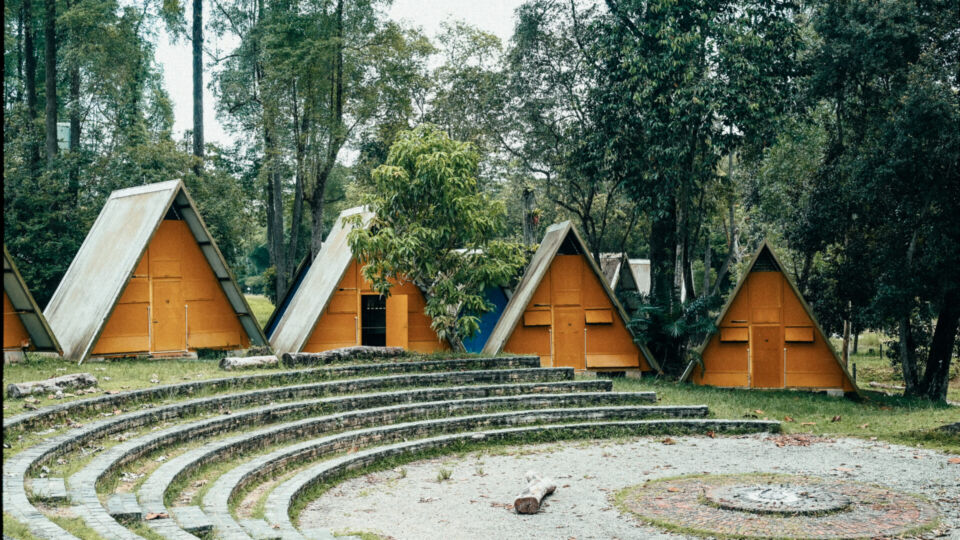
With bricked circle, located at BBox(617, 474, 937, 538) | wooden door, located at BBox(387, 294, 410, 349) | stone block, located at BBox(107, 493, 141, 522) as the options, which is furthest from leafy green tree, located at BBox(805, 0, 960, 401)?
stone block, located at BBox(107, 493, 141, 522)

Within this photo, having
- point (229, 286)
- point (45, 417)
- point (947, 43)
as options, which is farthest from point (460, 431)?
point (947, 43)

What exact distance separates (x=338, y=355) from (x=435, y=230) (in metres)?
3.43

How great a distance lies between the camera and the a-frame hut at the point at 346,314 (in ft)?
63.0

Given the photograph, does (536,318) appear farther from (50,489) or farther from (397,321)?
(50,489)

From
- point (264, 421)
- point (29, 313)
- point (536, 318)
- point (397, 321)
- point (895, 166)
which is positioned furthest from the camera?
point (536, 318)

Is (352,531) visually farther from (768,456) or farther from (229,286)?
(229,286)

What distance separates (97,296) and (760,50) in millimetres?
16641

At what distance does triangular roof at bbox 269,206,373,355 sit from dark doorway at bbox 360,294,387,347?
55.0 inches

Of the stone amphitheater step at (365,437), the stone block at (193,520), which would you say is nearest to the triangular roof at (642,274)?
the stone amphitheater step at (365,437)

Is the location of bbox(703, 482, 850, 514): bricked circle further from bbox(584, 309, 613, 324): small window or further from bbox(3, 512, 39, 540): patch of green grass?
bbox(584, 309, 613, 324): small window

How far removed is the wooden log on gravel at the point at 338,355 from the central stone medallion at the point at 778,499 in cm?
877

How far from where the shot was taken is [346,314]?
1969cm

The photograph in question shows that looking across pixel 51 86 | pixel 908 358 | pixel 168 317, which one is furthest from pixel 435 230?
pixel 51 86

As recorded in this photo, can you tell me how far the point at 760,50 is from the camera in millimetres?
20547
